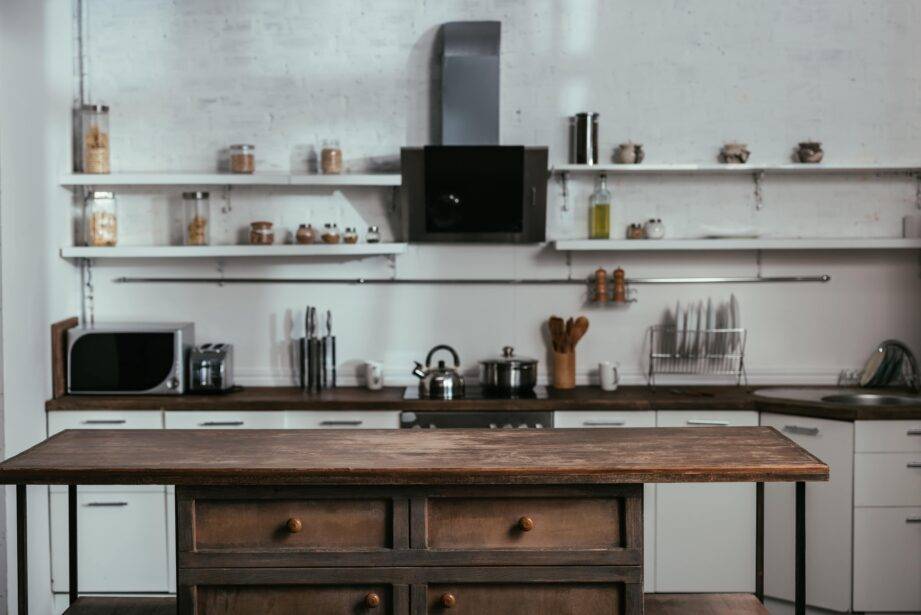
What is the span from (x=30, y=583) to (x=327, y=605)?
229cm

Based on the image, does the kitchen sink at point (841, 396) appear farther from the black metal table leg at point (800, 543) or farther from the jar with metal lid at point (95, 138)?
the jar with metal lid at point (95, 138)

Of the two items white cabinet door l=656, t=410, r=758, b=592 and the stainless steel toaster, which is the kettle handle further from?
white cabinet door l=656, t=410, r=758, b=592

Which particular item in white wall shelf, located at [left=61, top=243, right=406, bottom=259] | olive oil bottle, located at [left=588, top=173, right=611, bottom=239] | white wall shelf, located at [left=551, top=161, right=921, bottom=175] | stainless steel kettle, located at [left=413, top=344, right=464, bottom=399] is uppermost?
white wall shelf, located at [left=551, top=161, right=921, bottom=175]

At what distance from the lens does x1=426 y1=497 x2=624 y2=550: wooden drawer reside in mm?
2617

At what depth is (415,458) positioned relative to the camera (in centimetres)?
265

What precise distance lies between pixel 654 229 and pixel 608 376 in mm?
785

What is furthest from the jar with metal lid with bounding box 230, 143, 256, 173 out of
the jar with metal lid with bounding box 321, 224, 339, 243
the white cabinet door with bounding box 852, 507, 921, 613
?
the white cabinet door with bounding box 852, 507, 921, 613

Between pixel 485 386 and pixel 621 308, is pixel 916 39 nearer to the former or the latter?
pixel 621 308

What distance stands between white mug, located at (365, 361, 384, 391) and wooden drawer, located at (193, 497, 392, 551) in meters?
2.26

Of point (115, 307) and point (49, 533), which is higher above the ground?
point (115, 307)

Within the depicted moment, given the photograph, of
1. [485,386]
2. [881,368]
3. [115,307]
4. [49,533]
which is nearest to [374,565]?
[485,386]

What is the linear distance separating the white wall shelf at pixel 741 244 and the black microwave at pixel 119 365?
1.98 m

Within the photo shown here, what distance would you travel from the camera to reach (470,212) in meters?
4.79

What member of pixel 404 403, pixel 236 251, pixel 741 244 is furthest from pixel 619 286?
pixel 236 251
